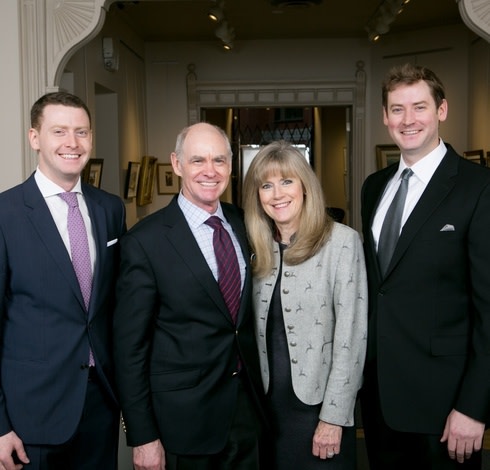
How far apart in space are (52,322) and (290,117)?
1242 cm

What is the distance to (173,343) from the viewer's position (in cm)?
231

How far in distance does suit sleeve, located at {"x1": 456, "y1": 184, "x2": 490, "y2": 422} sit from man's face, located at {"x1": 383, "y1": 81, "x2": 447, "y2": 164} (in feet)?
1.01

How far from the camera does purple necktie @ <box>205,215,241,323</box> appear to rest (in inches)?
92.7

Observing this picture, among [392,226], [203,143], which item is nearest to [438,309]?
[392,226]

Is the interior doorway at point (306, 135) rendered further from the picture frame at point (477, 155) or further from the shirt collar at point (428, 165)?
the shirt collar at point (428, 165)

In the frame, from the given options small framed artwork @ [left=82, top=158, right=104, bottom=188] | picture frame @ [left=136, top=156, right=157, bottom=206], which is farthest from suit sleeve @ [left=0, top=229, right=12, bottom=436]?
picture frame @ [left=136, top=156, right=157, bottom=206]

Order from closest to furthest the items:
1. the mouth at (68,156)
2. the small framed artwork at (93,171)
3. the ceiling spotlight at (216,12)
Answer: the mouth at (68,156) < the small framed artwork at (93,171) < the ceiling spotlight at (216,12)

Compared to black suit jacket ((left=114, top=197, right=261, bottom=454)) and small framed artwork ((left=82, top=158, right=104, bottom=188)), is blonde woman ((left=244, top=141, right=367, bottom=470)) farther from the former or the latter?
small framed artwork ((left=82, top=158, right=104, bottom=188))

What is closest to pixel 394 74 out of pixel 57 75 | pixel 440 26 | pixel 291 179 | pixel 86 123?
pixel 291 179

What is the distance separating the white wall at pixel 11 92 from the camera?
3.63 metres

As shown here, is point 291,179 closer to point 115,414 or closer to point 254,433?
point 254,433

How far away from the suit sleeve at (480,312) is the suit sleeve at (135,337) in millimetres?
1160

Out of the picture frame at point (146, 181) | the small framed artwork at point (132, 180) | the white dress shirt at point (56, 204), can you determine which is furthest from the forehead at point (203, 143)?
the picture frame at point (146, 181)

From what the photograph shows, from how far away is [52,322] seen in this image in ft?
7.38
